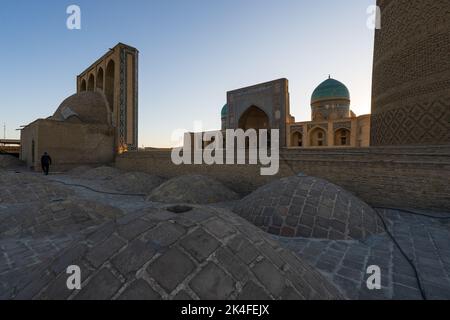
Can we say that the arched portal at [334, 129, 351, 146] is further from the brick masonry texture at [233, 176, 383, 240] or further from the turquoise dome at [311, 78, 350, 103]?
the brick masonry texture at [233, 176, 383, 240]

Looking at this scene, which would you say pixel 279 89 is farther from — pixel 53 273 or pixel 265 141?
pixel 53 273

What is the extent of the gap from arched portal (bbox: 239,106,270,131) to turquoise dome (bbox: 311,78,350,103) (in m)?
12.6

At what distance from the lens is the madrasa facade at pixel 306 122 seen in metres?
13.2

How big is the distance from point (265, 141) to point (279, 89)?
3.73m

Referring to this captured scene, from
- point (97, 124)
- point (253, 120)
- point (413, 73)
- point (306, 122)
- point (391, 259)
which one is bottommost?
point (391, 259)

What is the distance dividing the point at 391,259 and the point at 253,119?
13801mm

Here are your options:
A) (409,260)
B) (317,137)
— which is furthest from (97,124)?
(317,137)

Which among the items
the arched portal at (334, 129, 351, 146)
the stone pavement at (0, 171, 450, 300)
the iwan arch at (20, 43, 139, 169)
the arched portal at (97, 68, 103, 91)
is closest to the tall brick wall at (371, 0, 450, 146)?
the stone pavement at (0, 171, 450, 300)

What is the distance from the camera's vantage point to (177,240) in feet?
5.71

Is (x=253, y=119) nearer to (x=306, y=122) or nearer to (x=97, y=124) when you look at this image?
(x=306, y=122)

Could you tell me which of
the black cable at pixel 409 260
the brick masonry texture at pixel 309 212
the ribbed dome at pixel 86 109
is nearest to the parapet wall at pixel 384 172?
the brick masonry texture at pixel 309 212

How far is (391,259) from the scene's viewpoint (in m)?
3.24

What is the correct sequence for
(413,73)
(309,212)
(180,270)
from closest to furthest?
1. (180,270)
2. (309,212)
3. (413,73)

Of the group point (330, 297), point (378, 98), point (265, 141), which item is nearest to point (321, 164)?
point (378, 98)
